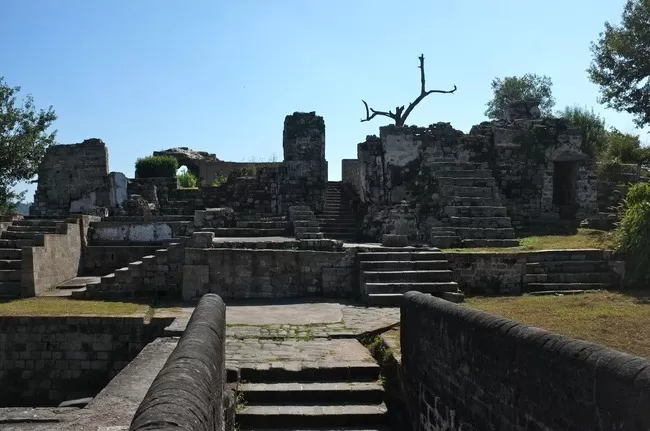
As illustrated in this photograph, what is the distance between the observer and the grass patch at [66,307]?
1052 centimetres

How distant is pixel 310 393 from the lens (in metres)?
7.04

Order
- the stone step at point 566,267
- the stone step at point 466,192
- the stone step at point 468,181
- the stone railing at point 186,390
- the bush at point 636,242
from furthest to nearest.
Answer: the stone step at point 468,181 → the stone step at point 466,192 → the stone step at point 566,267 → the bush at point 636,242 → the stone railing at point 186,390

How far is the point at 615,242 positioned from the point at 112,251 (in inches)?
480

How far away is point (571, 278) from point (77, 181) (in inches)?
647

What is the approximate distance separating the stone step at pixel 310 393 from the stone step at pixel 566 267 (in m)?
6.14

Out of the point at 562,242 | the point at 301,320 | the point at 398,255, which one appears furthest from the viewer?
the point at 562,242

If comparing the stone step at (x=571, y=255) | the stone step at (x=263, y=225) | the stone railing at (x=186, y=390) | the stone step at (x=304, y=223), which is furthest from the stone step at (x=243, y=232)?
the stone railing at (x=186, y=390)

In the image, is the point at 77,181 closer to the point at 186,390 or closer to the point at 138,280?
the point at 138,280

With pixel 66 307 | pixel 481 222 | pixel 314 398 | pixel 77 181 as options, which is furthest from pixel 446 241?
pixel 77 181

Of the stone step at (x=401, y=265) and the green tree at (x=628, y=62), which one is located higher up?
the green tree at (x=628, y=62)

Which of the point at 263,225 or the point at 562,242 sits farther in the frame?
the point at 263,225

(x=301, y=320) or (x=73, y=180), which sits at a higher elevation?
(x=73, y=180)

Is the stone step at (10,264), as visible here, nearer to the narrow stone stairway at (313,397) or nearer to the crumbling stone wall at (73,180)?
the crumbling stone wall at (73,180)

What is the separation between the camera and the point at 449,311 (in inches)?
232
